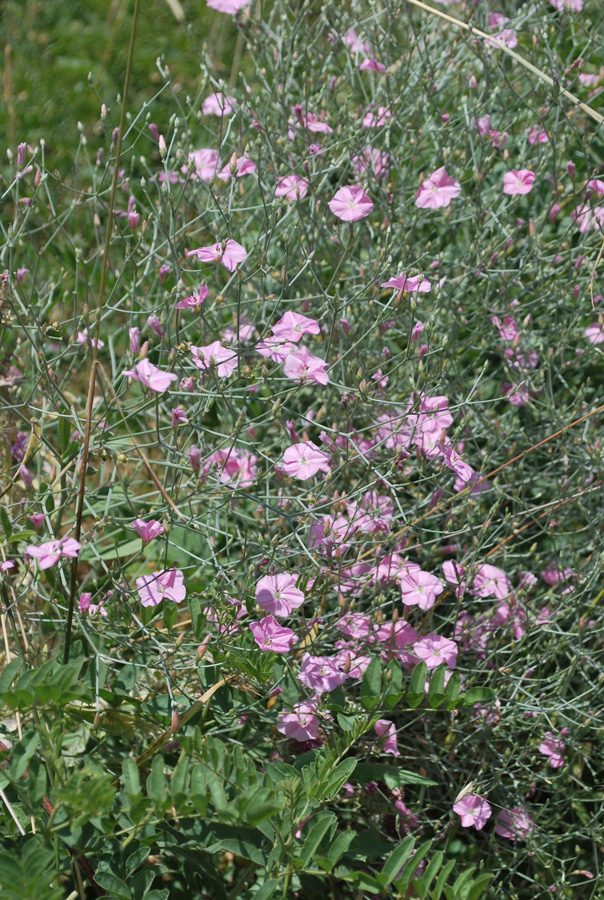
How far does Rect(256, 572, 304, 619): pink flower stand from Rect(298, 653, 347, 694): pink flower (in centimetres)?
13

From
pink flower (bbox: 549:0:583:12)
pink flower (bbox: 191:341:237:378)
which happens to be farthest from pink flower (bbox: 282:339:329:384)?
pink flower (bbox: 549:0:583:12)

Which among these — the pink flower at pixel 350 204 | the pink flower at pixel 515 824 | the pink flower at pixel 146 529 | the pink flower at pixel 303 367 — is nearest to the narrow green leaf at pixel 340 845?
the pink flower at pixel 515 824

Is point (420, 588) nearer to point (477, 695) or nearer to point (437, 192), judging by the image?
point (477, 695)

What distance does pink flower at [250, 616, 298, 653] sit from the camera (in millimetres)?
1622

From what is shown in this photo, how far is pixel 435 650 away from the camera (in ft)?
5.84

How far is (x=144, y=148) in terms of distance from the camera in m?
3.28

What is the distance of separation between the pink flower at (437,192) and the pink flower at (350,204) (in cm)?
26

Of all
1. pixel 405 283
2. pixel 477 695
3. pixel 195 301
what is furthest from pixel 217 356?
pixel 477 695

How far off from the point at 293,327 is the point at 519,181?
2.78ft

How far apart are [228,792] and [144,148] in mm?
2577

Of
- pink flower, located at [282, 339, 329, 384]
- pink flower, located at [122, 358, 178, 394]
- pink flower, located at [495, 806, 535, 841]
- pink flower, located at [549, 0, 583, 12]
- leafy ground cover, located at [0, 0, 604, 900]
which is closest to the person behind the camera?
leafy ground cover, located at [0, 0, 604, 900]

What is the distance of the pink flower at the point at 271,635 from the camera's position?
1.62m

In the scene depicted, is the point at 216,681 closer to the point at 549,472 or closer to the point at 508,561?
the point at 508,561

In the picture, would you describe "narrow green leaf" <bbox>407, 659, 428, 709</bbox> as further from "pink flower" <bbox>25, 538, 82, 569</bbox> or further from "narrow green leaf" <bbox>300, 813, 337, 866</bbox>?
"pink flower" <bbox>25, 538, 82, 569</bbox>
